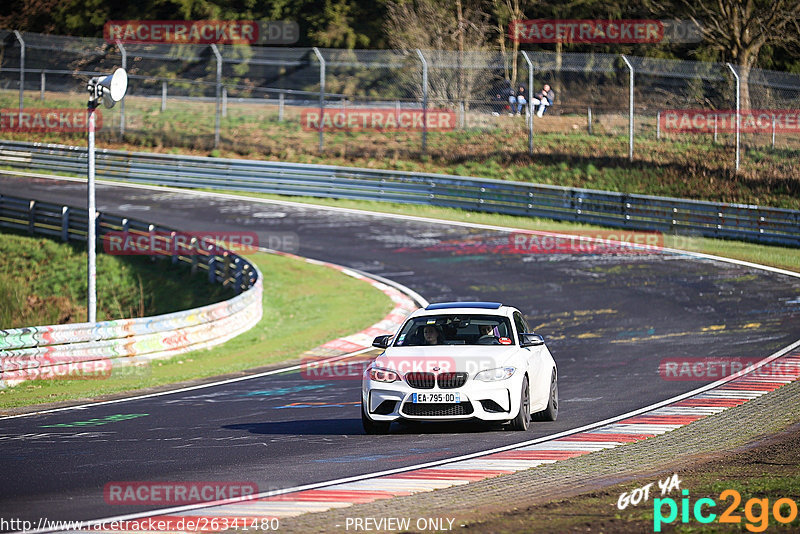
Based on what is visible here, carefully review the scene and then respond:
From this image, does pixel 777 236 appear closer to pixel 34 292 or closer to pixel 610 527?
pixel 34 292

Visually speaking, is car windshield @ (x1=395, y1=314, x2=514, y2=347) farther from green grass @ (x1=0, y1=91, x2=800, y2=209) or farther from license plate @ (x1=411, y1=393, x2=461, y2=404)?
green grass @ (x1=0, y1=91, x2=800, y2=209)

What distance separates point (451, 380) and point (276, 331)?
11.4 m

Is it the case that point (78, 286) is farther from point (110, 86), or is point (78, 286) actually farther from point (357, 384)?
point (357, 384)

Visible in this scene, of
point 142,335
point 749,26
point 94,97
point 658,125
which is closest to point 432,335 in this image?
point 142,335

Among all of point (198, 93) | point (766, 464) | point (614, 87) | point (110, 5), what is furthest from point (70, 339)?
point (110, 5)

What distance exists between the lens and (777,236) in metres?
29.1

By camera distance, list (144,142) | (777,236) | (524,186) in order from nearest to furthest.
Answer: (777,236)
(524,186)
(144,142)

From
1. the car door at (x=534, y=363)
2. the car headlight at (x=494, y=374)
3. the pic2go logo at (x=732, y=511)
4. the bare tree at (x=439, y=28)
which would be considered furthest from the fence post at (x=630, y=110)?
the pic2go logo at (x=732, y=511)

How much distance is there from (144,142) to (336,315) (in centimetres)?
2427

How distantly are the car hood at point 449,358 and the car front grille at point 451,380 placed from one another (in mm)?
66

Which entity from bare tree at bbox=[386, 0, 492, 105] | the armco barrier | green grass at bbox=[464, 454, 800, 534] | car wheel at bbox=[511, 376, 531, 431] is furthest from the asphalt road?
bare tree at bbox=[386, 0, 492, 105]

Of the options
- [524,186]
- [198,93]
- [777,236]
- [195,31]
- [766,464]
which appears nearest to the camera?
[766,464]

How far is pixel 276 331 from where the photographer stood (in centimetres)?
2194

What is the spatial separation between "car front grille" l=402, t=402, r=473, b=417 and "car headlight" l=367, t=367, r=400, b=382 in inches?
12.3
